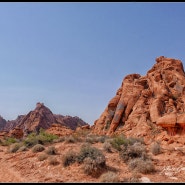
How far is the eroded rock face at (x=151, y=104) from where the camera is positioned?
1870 cm

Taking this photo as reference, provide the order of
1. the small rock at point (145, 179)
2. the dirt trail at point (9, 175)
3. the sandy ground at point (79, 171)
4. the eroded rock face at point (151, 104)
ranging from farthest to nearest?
the eroded rock face at point (151, 104) < the dirt trail at point (9, 175) < the sandy ground at point (79, 171) < the small rock at point (145, 179)

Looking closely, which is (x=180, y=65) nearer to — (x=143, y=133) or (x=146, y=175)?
(x=143, y=133)

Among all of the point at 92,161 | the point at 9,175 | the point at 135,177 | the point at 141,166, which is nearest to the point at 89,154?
the point at 92,161

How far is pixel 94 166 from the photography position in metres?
9.76

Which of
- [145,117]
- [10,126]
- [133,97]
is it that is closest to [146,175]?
[145,117]

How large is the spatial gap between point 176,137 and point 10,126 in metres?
70.0

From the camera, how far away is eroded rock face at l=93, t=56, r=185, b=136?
61.4 ft

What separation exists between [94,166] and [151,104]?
Answer: 1320 centimetres

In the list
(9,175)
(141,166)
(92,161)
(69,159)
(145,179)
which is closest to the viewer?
(145,179)

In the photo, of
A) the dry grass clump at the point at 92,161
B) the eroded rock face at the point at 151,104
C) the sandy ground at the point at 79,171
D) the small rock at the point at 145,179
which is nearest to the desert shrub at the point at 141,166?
the sandy ground at the point at 79,171

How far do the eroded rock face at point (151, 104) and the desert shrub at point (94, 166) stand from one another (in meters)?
8.49

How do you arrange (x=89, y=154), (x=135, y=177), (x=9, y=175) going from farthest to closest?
1. (x=89, y=154)
2. (x=9, y=175)
3. (x=135, y=177)

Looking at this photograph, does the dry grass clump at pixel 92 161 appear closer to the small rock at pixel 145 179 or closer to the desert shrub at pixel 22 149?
the small rock at pixel 145 179

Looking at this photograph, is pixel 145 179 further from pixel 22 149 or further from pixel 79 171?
pixel 22 149
